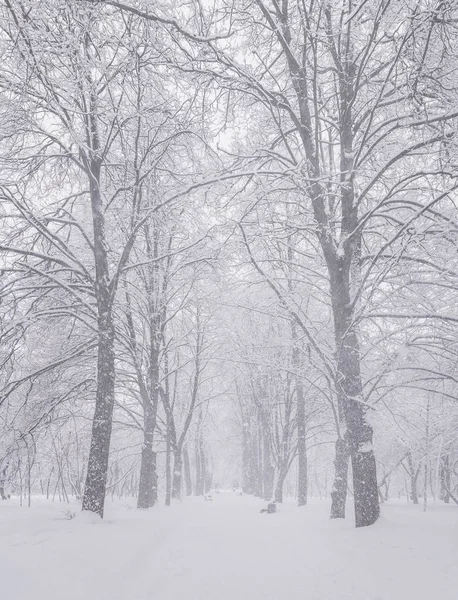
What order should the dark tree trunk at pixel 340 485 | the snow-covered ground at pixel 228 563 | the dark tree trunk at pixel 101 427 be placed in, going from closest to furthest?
1. the snow-covered ground at pixel 228 563
2. the dark tree trunk at pixel 101 427
3. the dark tree trunk at pixel 340 485

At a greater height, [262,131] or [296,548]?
[262,131]

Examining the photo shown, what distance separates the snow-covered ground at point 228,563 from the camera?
130 inches

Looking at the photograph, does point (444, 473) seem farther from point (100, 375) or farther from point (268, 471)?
point (100, 375)

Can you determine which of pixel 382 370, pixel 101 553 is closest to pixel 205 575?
pixel 101 553

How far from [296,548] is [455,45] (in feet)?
21.1

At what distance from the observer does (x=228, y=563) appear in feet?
14.3

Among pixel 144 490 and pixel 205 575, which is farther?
pixel 144 490

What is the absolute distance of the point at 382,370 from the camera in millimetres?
5895

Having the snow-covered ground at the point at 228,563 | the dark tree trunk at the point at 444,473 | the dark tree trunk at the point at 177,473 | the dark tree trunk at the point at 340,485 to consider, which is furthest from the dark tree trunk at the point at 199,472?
the snow-covered ground at the point at 228,563

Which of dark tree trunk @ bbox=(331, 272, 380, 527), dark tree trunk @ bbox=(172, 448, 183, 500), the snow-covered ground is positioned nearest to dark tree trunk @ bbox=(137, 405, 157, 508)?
dark tree trunk @ bbox=(172, 448, 183, 500)

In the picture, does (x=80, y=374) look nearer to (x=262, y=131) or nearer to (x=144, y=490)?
(x=144, y=490)

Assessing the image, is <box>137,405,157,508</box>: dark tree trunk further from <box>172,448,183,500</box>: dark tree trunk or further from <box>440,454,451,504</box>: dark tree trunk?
<box>440,454,451,504</box>: dark tree trunk

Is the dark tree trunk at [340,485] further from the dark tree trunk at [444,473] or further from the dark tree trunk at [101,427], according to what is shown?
the dark tree trunk at [444,473]

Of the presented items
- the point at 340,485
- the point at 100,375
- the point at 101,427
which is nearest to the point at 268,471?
the point at 340,485
